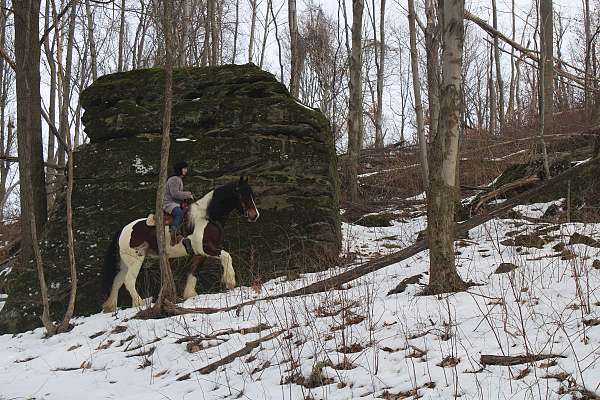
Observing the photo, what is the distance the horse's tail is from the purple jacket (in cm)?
95

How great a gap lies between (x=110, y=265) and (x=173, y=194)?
154cm

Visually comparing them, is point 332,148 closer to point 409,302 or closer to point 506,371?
point 409,302

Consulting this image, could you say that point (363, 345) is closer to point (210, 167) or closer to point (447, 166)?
point (447, 166)

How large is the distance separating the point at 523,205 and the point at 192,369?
748 cm

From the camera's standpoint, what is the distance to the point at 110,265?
8062mm

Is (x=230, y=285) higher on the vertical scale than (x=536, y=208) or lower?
lower

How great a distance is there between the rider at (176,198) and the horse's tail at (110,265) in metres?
0.92

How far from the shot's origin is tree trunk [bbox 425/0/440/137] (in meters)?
10.6

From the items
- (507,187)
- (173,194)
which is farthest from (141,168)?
(507,187)

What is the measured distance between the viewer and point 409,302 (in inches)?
214

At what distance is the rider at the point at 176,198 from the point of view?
7.91 m

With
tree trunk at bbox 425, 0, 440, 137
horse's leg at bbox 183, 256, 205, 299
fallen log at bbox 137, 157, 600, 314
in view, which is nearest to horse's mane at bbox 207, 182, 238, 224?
horse's leg at bbox 183, 256, 205, 299

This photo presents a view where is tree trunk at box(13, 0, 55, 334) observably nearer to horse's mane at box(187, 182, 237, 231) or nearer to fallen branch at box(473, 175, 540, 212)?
horse's mane at box(187, 182, 237, 231)

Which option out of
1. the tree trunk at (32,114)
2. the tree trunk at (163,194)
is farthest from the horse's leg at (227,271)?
the tree trunk at (32,114)
